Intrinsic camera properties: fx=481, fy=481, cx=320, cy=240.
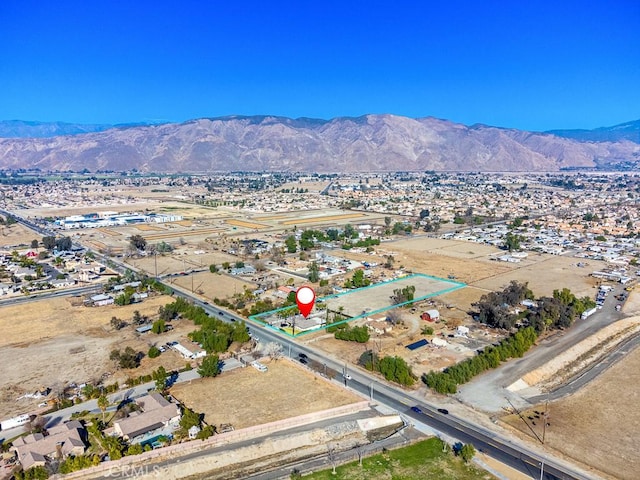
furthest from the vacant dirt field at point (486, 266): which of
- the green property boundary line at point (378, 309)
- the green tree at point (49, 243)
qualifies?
the green tree at point (49, 243)

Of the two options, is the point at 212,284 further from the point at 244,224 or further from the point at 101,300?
the point at 244,224

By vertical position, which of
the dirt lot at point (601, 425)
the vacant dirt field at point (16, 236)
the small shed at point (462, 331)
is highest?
the vacant dirt field at point (16, 236)

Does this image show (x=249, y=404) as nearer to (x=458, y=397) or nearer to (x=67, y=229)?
(x=458, y=397)

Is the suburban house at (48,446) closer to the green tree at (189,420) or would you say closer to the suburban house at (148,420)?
the suburban house at (148,420)

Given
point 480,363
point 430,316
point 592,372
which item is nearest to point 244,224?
point 430,316

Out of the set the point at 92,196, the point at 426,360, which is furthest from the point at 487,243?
the point at 92,196

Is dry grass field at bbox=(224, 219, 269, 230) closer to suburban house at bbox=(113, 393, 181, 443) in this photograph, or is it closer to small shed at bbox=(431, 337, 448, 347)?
small shed at bbox=(431, 337, 448, 347)
